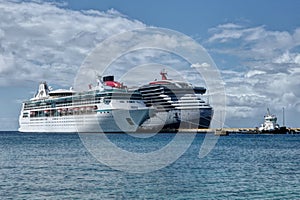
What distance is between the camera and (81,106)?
322 feet

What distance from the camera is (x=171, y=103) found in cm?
10325

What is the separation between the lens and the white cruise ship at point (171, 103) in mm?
103000

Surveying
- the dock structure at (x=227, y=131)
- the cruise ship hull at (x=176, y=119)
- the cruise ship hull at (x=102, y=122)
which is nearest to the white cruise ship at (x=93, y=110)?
the cruise ship hull at (x=102, y=122)

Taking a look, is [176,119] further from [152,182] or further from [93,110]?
[152,182]

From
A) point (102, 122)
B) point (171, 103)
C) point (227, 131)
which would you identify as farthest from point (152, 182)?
point (227, 131)

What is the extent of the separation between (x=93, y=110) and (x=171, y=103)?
18415 millimetres

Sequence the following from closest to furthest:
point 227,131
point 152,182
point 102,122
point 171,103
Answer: point 152,182
point 102,122
point 171,103
point 227,131

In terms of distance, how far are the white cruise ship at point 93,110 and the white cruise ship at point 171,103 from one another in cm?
582

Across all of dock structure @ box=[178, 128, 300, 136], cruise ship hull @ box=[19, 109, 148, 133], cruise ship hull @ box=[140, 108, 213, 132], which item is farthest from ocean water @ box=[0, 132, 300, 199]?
dock structure @ box=[178, 128, 300, 136]

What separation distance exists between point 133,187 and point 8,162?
1786 cm

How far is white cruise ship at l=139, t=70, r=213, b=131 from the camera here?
103 meters

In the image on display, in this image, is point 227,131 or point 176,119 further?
point 227,131

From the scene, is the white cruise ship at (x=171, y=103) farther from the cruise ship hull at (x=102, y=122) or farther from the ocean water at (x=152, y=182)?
the ocean water at (x=152, y=182)

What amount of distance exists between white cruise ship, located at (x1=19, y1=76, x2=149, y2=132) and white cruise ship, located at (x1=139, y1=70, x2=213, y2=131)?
5821mm
